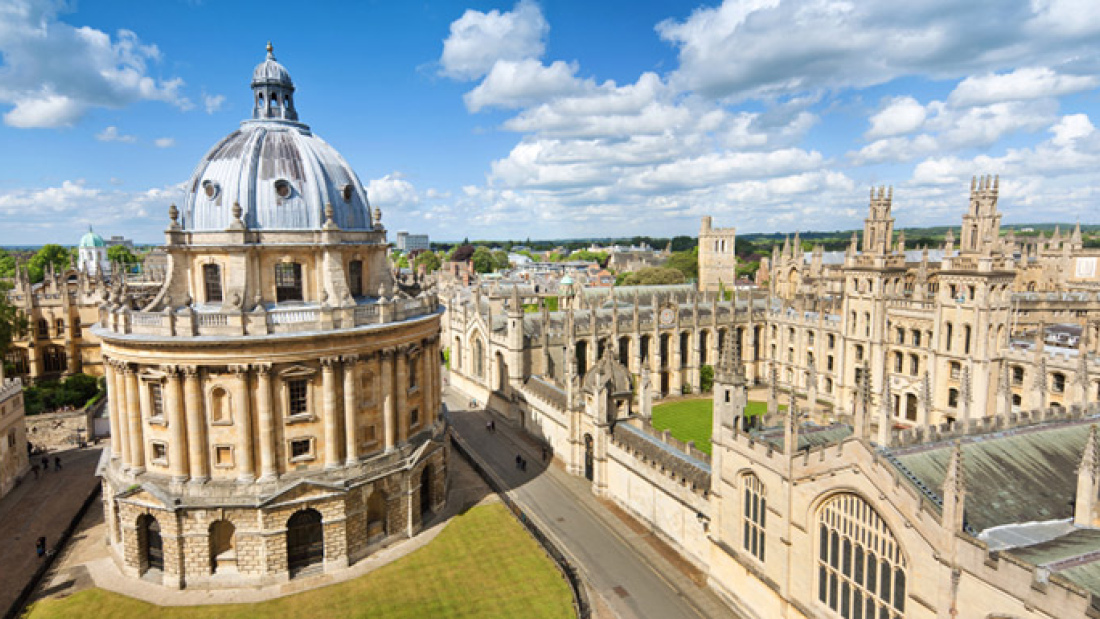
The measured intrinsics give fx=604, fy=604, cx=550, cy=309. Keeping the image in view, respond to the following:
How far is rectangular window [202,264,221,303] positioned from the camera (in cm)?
3068

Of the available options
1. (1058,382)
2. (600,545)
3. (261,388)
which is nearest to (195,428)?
(261,388)

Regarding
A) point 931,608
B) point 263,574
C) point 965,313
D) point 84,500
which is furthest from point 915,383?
point 84,500

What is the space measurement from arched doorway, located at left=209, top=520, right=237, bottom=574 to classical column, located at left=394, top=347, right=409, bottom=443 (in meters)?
8.87

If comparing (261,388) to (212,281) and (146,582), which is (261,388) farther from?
(146,582)

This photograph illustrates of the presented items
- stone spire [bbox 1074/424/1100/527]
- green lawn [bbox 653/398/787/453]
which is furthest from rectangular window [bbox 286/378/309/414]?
stone spire [bbox 1074/424/1100/527]

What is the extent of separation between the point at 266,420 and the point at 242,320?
4780mm

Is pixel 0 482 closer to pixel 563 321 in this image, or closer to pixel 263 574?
pixel 263 574

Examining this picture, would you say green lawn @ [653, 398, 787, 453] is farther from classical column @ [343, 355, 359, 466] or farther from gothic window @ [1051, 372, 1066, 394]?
classical column @ [343, 355, 359, 466]

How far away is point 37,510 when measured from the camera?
119ft

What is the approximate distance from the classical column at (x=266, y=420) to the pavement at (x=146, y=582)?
5173 mm

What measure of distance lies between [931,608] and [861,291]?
3966 centimetres

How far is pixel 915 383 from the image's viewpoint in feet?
160

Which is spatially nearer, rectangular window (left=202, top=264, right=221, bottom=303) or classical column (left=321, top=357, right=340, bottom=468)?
classical column (left=321, top=357, right=340, bottom=468)

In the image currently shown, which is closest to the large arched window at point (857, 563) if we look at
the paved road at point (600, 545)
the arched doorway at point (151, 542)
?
the paved road at point (600, 545)
